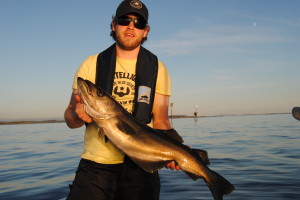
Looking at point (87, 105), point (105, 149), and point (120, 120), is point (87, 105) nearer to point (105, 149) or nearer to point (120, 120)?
point (120, 120)

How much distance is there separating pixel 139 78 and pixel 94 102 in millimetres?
947

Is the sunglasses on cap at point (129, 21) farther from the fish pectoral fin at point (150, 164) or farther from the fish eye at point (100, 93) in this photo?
→ the fish pectoral fin at point (150, 164)

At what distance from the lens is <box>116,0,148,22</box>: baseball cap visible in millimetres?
4473

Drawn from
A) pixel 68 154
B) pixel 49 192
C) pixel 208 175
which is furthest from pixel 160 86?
pixel 68 154

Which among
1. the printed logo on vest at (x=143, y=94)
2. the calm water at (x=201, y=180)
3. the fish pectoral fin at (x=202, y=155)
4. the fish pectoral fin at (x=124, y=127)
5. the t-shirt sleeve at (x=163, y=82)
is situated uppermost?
the t-shirt sleeve at (x=163, y=82)

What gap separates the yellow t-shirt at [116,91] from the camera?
4090mm

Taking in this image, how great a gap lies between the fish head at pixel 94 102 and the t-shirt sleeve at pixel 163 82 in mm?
1179

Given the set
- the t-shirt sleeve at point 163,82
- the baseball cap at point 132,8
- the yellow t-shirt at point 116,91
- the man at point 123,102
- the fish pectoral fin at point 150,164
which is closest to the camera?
the fish pectoral fin at point 150,164

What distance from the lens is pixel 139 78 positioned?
4391 millimetres

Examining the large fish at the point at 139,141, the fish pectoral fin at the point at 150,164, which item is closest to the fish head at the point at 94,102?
the large fish at the point at 139,141

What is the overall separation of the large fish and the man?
0.14m

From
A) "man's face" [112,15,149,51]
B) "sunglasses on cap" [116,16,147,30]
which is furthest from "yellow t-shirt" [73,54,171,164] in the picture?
"sunglasses on cap" [116,16,147,30]

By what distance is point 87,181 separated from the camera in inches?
153

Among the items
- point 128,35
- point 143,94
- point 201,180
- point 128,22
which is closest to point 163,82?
point 143,94
